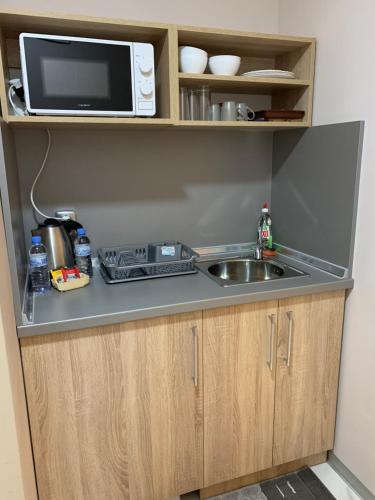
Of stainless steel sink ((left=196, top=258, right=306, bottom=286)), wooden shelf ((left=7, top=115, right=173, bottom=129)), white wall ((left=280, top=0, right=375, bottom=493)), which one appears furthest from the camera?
stainless steel sink ((left=196, top=258, right=306, bottom=286))

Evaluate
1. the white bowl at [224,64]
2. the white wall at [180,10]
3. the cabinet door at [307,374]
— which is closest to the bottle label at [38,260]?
the white wall at [180,10]

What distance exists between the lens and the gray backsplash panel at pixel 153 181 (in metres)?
1.67

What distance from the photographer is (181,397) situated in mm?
1406

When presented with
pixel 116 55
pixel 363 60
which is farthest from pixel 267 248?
pixel 116 55

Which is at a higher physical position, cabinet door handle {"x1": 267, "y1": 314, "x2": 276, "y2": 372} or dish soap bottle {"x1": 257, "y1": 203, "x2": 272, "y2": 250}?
dish soap bottle {"x1": 257, "y1": 203, "x2": 272, "y2": 250}

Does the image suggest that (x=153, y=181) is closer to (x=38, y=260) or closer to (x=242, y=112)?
(x=242, y=112)

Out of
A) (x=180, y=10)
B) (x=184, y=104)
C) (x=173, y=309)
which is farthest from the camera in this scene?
(x=180, y=10)

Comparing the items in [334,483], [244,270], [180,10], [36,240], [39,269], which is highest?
[180,10]

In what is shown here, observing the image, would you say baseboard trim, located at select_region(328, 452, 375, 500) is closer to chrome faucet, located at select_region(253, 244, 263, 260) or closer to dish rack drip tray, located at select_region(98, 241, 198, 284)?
chrome faucet, located at select_region(253, 244, 263, 260)

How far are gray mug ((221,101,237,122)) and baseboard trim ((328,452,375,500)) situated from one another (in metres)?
1.62

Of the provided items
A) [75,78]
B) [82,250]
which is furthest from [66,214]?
[75,78]

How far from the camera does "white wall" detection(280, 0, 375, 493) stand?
1382mm

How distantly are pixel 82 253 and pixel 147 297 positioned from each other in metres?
0.39

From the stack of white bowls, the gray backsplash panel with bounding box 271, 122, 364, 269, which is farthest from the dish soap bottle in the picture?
the stack of white bowls
